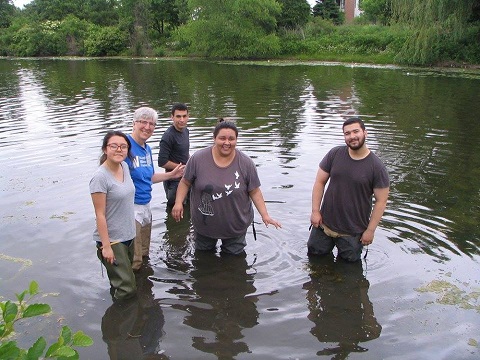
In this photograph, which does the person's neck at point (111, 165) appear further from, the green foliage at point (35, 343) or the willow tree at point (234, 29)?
the willow tree at point (234, 29)

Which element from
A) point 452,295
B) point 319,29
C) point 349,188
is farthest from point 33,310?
point 319,29

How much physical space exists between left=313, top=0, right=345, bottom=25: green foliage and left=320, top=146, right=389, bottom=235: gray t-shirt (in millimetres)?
55547

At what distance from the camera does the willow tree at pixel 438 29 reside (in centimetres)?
2817

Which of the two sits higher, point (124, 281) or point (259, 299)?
point (124, 281)

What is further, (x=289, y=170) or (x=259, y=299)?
(x=289, y=170)

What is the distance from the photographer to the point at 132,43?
59.3 meters

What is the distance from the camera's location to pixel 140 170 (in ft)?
17.6

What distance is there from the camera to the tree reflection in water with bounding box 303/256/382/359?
456 cm

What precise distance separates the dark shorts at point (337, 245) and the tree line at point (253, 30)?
2600 cm

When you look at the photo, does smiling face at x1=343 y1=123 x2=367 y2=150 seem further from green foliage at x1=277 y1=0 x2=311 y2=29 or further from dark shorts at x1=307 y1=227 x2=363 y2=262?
green foliage at x1=277 y1=0 x2=311 y2=29

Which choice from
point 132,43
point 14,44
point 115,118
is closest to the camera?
point 115,118

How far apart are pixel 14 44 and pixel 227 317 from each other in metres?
69.7

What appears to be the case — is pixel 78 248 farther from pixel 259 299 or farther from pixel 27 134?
pixel 27 134

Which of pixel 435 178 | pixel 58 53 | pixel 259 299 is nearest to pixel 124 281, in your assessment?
pixel 259 299
